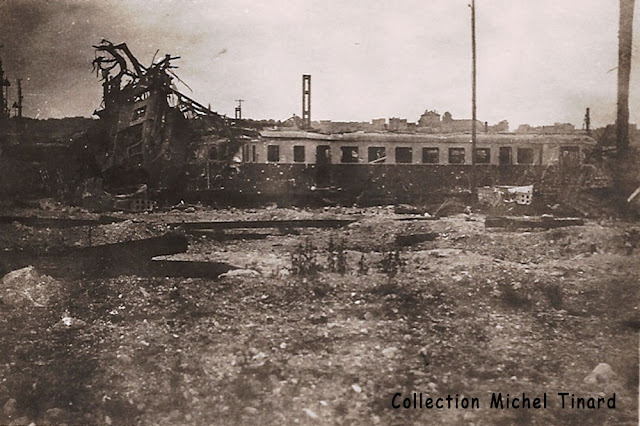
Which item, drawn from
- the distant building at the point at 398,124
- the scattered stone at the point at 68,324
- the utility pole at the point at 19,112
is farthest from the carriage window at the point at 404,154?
the utility pole at the point at 19,112

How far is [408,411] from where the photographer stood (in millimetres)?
2480

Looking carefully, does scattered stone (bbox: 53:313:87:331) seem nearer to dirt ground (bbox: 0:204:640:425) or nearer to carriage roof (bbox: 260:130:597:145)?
dirt ground (bbox: 0:204:640:425)

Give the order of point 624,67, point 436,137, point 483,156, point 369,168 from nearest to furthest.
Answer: point 624,67 < point 483,156 < point 369,168 < point 436,137

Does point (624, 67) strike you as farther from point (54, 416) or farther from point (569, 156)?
point (54, 416)

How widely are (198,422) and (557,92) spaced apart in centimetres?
290

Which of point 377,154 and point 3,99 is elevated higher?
point 3,99

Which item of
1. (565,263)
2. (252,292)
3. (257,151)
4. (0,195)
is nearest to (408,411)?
(252,292)

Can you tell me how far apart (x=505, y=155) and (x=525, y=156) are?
0.25 meters

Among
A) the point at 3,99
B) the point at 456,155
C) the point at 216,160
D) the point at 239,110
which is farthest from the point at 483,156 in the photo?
the point at 3,99

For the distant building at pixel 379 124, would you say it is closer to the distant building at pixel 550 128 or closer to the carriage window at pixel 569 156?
the distant building at pixel 550 128

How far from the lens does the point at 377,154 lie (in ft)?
12.4

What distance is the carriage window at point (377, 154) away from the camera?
3.68 meters

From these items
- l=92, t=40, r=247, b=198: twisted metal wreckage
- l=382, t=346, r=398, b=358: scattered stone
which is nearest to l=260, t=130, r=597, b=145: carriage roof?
l=92, t=40, r=247, b=198: twisted metal wreckage

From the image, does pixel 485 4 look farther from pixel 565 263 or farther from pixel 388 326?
pixel 388 326
